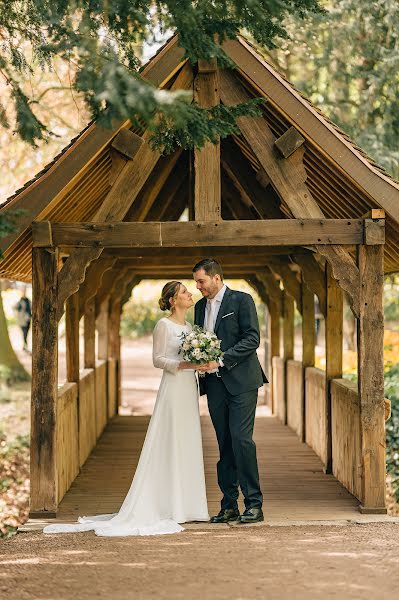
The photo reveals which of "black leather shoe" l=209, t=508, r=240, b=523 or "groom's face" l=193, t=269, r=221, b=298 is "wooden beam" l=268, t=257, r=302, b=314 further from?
"black leather shoe" l=209, t=508, r=240, b=523

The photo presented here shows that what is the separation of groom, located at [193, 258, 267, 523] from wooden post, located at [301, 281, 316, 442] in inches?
212

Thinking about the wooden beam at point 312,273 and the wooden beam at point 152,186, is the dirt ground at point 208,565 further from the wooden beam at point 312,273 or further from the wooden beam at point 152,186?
the wooden beam at point 152,186

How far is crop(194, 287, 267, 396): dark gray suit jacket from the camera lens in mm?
6984

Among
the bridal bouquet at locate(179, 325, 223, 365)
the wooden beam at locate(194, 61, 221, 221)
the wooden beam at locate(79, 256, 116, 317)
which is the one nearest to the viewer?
the bridal bouquet at locate(179, 325, 223, 365)

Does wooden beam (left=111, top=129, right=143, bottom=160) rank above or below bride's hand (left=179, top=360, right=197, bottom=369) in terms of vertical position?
above

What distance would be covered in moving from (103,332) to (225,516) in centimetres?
881

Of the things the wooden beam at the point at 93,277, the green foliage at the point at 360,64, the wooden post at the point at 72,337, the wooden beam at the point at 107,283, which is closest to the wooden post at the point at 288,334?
the wooden beam at the point at 107,283

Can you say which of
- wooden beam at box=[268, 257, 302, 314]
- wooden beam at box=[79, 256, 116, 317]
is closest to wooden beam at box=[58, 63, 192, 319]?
wooden beam at box=[79, 256, 116, 317]

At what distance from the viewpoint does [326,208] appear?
942 cm

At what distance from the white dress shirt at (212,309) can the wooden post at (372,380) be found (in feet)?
4.24

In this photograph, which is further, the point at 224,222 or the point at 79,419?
the point at 79,419

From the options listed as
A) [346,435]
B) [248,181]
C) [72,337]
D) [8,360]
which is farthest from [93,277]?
[8,360]

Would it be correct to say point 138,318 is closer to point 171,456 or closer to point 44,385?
point 44,385

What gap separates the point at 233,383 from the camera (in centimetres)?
707
